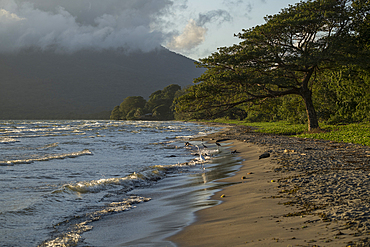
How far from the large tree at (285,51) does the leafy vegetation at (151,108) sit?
110m

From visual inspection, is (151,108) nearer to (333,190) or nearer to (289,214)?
(333,190)

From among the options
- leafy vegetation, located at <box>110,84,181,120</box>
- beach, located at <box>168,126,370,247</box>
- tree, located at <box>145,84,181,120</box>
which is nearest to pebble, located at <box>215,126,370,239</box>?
beach, located at <box>168,126,370,247</box>

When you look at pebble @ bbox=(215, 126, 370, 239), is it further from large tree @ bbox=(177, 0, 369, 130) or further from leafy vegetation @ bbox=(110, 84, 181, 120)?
leafy vegetation @ bbox=(110, 84, 181, 120)

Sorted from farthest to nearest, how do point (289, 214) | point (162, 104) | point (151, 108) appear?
point (151, 108) < point (162, 104) < point (289, 214)

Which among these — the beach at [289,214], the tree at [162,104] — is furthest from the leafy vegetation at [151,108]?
the beach at [289,214]

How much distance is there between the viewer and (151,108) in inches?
5664

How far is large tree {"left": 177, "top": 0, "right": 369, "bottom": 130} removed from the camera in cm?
1942

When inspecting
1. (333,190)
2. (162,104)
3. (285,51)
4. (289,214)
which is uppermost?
(162,104)

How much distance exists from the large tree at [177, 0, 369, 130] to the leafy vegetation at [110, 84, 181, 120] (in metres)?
110

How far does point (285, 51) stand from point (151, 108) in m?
126

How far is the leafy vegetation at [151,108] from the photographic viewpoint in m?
137

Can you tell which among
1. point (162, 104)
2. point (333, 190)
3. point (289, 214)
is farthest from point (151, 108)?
point (289, 214)

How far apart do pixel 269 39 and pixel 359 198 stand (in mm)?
18806

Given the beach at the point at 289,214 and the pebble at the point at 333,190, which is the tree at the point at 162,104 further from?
the beach at the point at 289,214
